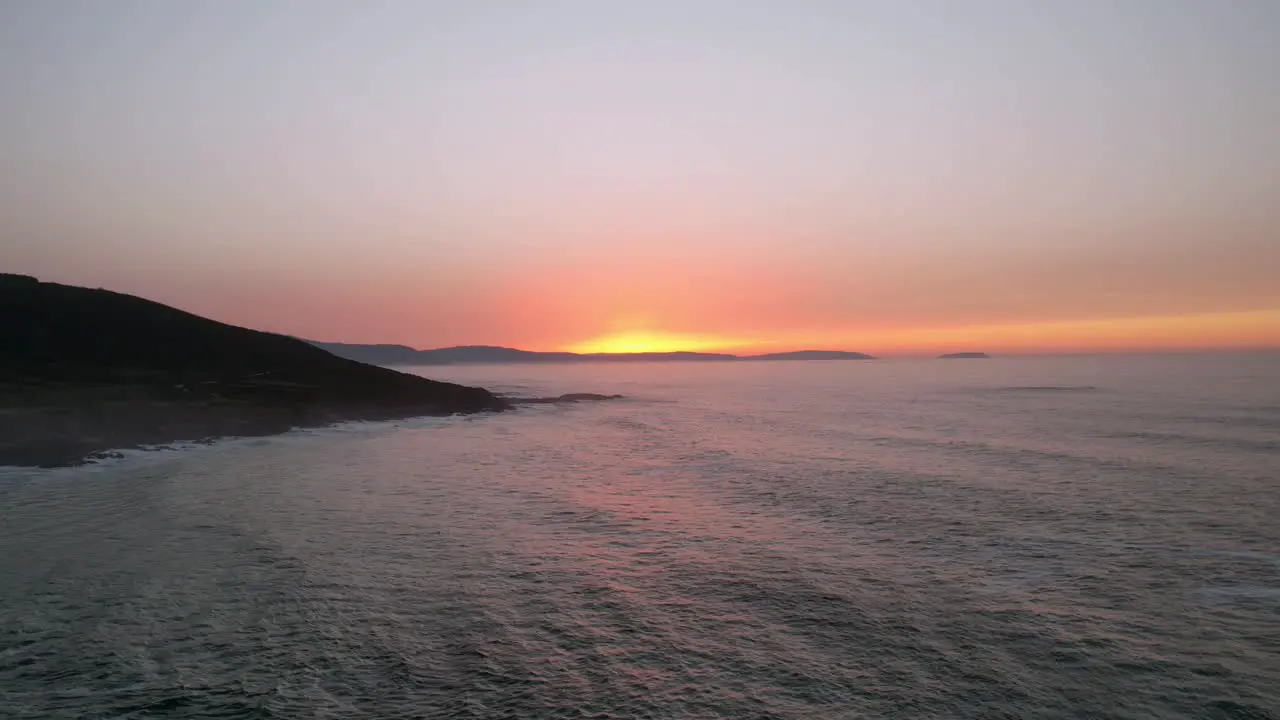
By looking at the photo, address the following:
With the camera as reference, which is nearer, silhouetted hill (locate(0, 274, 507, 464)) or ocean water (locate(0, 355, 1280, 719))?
ocean water (locate(0, 355, 1280, 719))

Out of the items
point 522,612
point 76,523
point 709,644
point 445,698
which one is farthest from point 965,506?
point 76,523

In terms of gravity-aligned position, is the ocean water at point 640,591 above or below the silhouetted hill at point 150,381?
below

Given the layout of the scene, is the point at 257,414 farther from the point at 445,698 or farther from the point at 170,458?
the point at 445,698

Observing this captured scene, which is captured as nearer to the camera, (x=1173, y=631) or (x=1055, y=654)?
(x=1055, y=654)

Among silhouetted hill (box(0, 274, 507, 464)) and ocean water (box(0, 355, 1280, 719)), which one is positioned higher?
silhouetted hill (box(0, 274, 507, 464))

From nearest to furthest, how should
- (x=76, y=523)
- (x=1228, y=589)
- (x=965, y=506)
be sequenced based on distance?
(x=1228, y=589) → (x=76, y=523) → (x=965, y=506)
